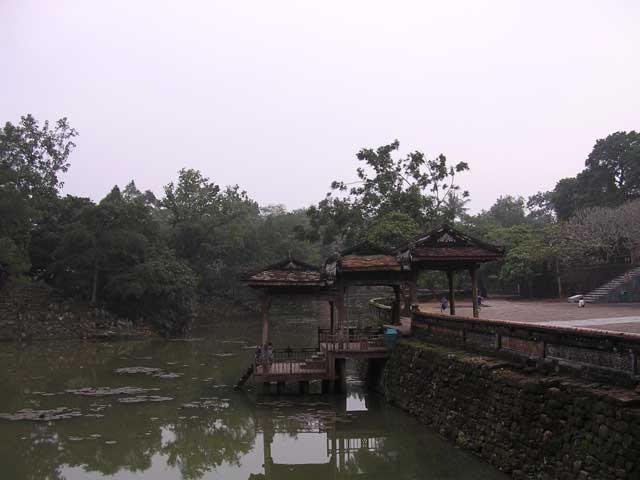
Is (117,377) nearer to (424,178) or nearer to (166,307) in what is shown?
(166,307)

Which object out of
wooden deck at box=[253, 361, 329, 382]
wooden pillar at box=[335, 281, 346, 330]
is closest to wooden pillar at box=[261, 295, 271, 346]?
wooden deck at box=[253, 361, 329, 382]

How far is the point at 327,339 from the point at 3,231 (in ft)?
86.3

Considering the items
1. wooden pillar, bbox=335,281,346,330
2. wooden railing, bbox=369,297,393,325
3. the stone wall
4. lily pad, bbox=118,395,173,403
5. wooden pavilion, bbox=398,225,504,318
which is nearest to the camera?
the stone wall

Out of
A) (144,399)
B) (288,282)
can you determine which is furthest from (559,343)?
(144,399)

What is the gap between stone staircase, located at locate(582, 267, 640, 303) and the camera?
26828mm

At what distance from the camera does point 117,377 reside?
23.7 metres

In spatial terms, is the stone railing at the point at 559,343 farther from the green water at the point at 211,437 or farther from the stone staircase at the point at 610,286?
the stone staircase at the point at 610,286

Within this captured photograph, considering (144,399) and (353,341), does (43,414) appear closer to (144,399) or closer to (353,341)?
(144,399)

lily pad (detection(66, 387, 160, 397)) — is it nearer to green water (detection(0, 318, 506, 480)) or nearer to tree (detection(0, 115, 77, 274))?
green water (detection(0, 318, 506, 480))

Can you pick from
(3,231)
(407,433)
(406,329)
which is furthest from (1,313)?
(407,433)

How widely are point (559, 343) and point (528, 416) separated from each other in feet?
4.34

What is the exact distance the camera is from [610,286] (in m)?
27.8

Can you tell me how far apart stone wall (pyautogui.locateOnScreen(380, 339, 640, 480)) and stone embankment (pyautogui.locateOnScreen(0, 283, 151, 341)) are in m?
29.3

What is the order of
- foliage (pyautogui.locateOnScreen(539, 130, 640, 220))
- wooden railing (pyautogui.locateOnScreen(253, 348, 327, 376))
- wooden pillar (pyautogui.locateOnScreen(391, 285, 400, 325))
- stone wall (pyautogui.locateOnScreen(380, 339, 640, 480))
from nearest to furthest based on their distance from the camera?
stone wall (pyautogui.locateOnScreen(380, 339, 640, 480))
wooden railing (pyautogui.locateOnScreen(253, 348, 327, 376))
wooden pillar (pyautogui.locateOnScreen(391, 285, 400, 325))
foliage (pyautogui.locateOnScreen(539, 130, 640, 220))
